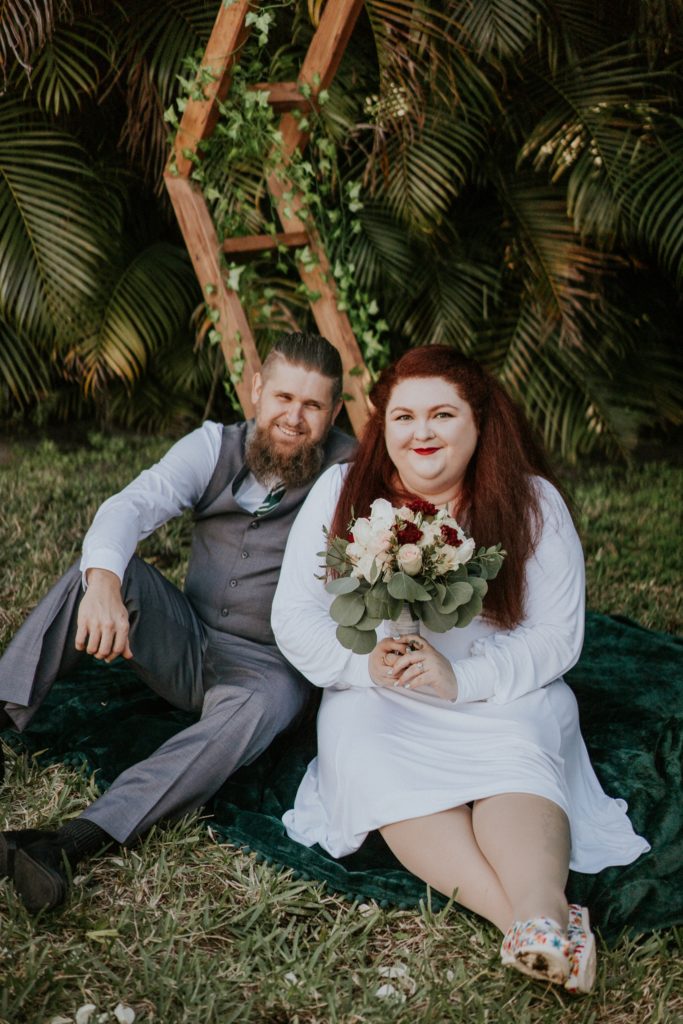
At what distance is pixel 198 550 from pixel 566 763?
138cm

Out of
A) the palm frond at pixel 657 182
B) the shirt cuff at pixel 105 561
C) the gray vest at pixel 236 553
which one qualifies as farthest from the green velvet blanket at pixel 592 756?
the palm frond at pixel 657 182

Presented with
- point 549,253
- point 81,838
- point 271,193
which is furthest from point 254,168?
point 81,838

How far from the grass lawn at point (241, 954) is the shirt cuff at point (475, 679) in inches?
21.4

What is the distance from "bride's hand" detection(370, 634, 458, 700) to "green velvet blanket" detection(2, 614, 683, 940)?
53cm

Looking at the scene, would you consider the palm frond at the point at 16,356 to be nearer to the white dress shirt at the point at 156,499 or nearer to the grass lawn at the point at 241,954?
the white dress shirt at the point at 156,499

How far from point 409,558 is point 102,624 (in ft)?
3.03

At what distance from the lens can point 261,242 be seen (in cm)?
457

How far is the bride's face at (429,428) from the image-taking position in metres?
3.02

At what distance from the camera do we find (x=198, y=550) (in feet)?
11.8

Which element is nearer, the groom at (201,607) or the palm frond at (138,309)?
the groom at (201,607)

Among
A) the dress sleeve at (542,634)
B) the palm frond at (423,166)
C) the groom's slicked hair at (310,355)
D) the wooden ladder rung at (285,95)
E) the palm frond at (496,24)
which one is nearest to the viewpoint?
the dress sleeve at (542,634)

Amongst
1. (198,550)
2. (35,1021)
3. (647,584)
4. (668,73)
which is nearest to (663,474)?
(647,584)

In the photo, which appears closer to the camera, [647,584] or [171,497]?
[171,497]

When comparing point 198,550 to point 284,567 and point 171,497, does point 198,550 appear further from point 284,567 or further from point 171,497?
point 284,567
